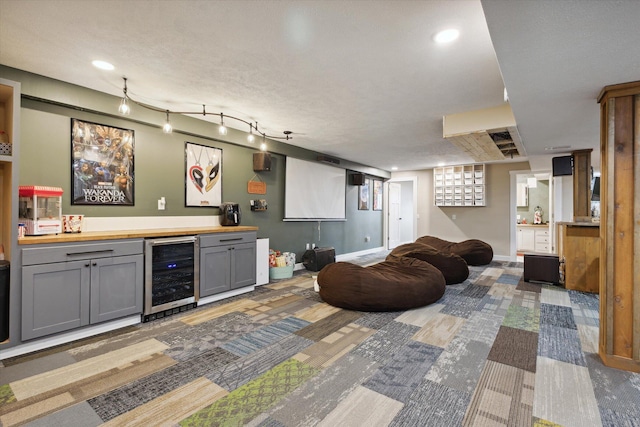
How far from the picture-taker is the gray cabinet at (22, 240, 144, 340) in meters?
2.50

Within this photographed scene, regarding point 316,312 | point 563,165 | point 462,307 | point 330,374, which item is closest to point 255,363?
point 330,374

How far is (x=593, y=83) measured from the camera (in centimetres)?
228

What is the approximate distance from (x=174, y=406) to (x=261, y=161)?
3896 mm

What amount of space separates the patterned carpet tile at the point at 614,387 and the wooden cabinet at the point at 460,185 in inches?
236

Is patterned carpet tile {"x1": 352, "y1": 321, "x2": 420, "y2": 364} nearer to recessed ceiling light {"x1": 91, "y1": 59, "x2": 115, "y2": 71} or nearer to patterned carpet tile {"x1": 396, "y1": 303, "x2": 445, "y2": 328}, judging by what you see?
patterned carpet tile {"x1": 396, "y1": 303, "x2": 445, "y2": 328}

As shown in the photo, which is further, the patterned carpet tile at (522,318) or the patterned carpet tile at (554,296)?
the patterned carpet tile at (554,296)

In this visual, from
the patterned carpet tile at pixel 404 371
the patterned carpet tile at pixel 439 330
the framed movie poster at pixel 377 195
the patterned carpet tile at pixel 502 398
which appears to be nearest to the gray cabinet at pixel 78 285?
the patterned carpet tile at pixel 404 371

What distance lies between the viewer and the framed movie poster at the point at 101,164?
3.22 meters

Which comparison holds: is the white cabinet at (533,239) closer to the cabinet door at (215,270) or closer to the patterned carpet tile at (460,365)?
the patterned carpet tile at (460,365)

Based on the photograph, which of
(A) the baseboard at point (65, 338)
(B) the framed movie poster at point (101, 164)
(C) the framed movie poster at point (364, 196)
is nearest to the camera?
(A) the baseboard at point (65, 338)

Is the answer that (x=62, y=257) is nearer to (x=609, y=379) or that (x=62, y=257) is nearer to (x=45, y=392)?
(x=45, y=392)

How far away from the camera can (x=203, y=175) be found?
448 centimetres

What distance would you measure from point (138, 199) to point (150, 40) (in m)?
2.08

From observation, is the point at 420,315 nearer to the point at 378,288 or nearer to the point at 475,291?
the point at 378,288
